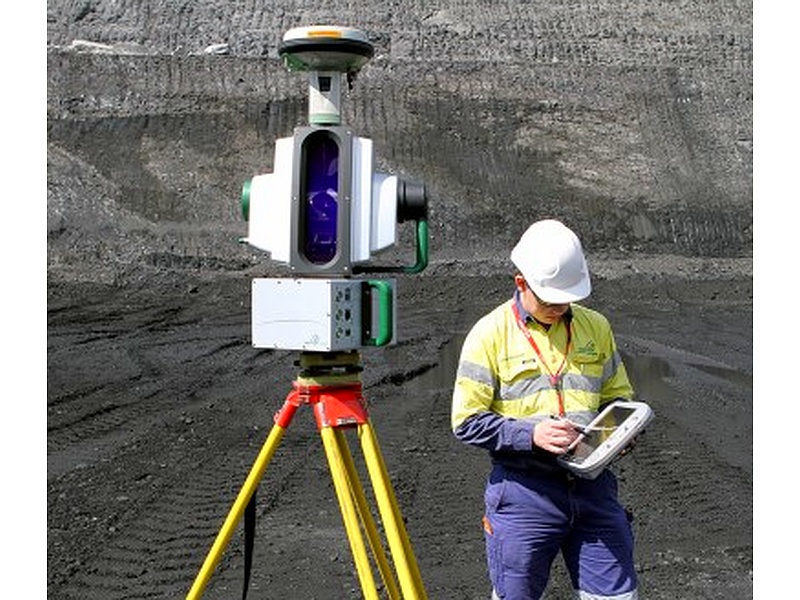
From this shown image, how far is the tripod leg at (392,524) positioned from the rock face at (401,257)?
60cm

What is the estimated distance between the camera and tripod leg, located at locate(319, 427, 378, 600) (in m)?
3.31

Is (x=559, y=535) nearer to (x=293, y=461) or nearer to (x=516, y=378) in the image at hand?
(x=516, y=378)

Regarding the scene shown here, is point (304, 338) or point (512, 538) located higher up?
point (304, 338)

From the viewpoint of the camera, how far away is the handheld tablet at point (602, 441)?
3.29 m

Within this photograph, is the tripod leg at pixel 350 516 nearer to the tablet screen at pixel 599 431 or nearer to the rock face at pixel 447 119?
the tablet screen at pixel 599 431

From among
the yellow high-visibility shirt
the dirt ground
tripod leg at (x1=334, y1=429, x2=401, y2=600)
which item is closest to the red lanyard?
the yellow high-visibility shirt

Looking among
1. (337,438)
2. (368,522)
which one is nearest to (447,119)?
(368,522)

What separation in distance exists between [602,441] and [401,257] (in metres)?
16.9

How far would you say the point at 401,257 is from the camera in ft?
66.3

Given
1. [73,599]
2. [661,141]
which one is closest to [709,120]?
[661,141]

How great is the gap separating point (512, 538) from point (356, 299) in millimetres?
789

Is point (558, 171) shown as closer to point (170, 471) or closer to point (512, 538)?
point (170, 471)

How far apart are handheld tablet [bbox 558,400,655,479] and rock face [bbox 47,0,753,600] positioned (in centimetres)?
82

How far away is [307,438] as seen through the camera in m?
8.86
